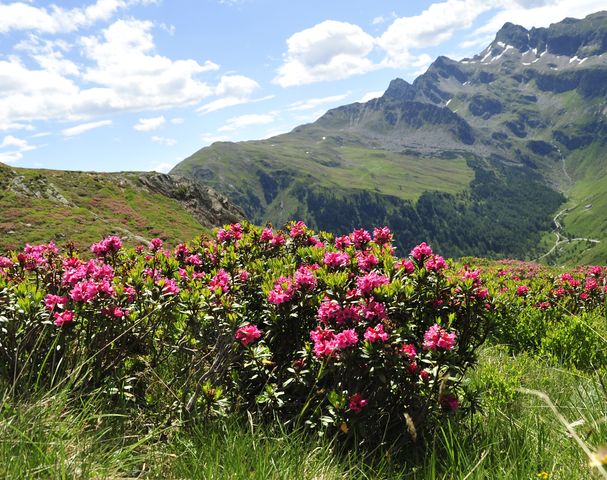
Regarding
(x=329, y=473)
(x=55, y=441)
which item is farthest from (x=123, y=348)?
(x=329, y=473)

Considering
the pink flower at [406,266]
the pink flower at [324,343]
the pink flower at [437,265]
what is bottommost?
the pink flower at [324,343]

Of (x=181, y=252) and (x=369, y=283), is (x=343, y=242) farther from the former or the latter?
(x=181, y=252)

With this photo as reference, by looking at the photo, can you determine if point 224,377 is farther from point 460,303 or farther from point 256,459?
point 460,303

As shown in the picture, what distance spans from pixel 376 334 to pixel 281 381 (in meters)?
1.51

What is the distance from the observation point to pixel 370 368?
191 inches

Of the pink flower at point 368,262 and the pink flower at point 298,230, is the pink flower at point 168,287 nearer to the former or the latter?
the pink flower at point 368,262

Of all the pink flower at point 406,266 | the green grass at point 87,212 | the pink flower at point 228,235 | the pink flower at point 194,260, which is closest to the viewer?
the pink flower at point 406,266

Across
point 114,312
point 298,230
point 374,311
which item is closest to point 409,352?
point 374,311

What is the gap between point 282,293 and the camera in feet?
18.3

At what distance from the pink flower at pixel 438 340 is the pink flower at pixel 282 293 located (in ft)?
5.84

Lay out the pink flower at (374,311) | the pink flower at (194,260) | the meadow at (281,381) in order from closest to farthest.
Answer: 1. the meadow at (281,381)
2. the pink flower at (374,311)
3. the pink flower at (194,260)

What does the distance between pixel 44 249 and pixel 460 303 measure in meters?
7.23

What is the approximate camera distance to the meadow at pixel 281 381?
416 centimetres

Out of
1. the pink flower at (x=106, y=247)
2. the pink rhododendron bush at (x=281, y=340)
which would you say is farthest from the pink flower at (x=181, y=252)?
the pink rhododendron bush at (x=281, y=340)
